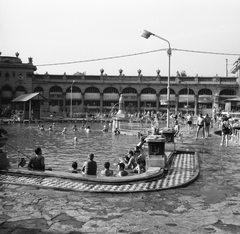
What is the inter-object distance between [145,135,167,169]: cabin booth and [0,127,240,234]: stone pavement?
2125mm

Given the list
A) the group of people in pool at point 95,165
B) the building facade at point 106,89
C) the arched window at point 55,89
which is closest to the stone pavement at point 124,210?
the group of people in pool at point 95,165

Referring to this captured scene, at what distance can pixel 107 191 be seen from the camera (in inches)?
325

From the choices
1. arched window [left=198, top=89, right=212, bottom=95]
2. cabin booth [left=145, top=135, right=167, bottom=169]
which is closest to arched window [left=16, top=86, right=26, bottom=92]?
arched window [left=198, top=89, right=212, bottom=95]

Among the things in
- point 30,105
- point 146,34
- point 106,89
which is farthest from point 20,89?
point 146,34

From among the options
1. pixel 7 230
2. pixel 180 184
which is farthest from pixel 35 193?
pixel 180 184

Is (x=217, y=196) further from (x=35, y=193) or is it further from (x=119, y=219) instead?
(x=35, y=193)

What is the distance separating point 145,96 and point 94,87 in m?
11.5

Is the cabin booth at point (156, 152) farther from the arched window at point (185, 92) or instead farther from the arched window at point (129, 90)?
the arched window at point (185, 92)

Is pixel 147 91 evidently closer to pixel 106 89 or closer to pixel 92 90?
pixel 106 89

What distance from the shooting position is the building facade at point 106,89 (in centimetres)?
6712

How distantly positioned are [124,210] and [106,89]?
207 feet

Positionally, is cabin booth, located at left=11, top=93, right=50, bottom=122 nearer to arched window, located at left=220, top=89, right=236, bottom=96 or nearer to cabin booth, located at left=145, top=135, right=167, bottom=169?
arched window, located at left=220, top=89, right=236, bottom=96

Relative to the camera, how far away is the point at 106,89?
69.6 metres

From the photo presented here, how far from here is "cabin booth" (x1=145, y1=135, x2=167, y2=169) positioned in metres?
11.3
